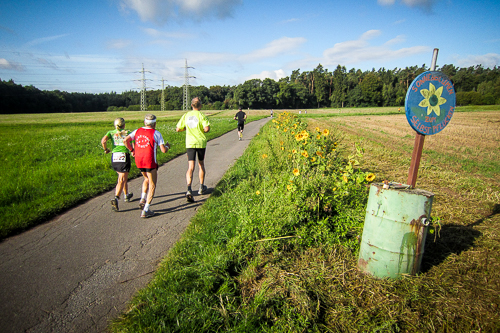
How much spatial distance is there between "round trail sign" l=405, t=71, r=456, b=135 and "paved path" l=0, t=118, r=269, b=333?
11.7 ft

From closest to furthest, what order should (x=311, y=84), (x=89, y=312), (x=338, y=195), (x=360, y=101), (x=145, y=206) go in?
(x=89, y=312) < (x=338, y=195) < (x=145, y=206) < (x=360, y=101) < (x=311, y=84)

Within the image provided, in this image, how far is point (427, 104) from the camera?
288cm

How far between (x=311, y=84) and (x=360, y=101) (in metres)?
25.9

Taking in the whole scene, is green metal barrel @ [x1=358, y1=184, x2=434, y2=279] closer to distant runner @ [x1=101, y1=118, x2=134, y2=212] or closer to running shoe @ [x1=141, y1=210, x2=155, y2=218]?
running shoe @ [x1=141, y1=210, x2=155, y2=218]

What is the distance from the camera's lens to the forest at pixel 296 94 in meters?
69.8

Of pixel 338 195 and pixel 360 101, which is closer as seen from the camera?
pixel 338 195

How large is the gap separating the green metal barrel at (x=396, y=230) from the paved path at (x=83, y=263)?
260cm

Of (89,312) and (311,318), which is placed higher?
(311,318)

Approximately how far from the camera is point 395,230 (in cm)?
260

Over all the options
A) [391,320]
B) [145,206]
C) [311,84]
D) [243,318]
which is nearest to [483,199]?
[391,320]

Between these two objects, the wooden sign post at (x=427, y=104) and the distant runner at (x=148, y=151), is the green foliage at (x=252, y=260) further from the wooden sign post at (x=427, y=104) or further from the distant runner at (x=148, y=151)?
the distant runner at (x=148, y=151)

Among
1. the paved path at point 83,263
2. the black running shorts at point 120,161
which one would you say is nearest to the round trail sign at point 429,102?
the paved path at point 83,263

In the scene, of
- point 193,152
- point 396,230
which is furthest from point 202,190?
point 396,230

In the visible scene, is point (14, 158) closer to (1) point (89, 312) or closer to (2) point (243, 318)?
(1) point (89, 312)
